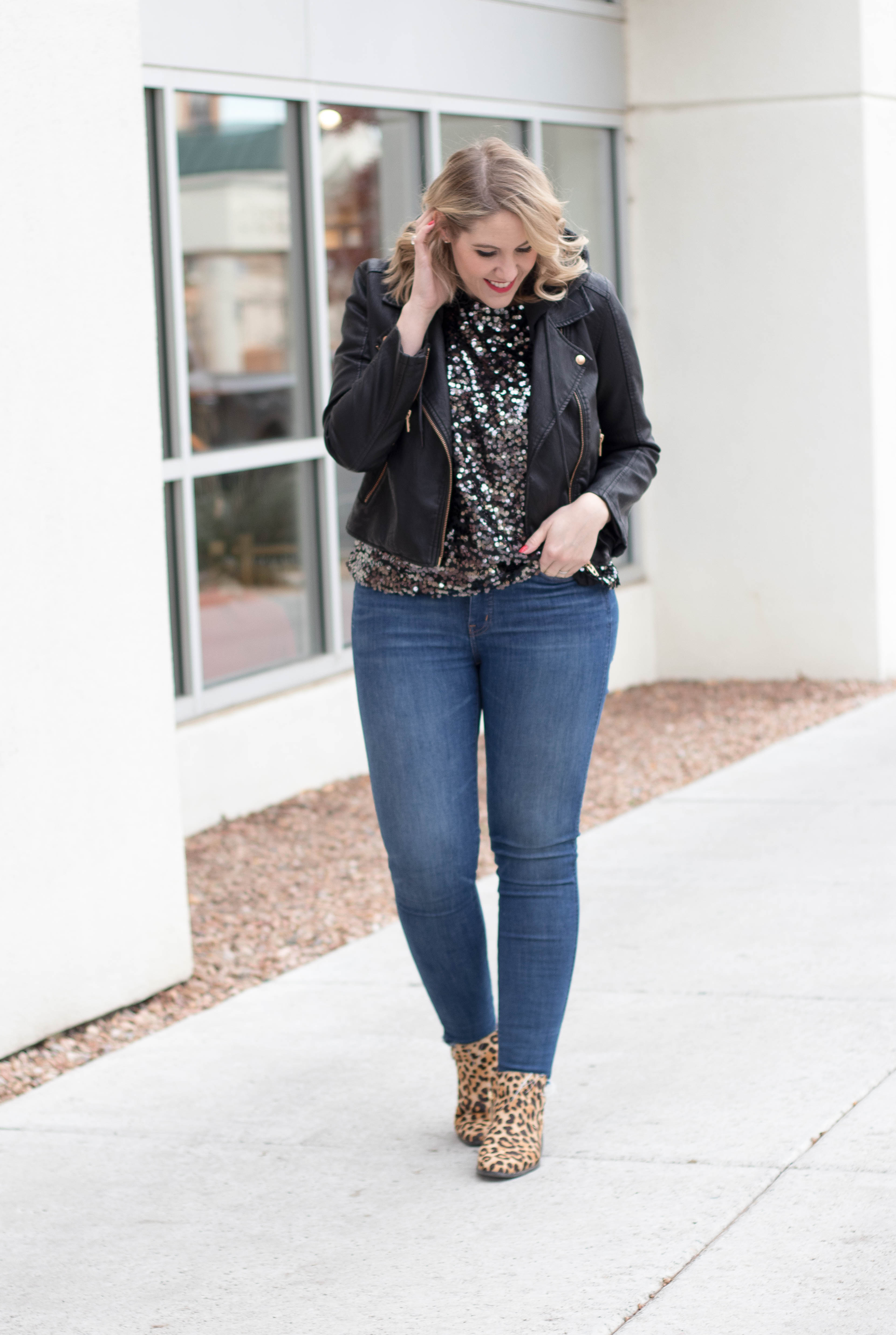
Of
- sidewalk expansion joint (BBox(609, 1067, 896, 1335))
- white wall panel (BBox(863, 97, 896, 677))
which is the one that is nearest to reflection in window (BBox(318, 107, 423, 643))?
white wall panel (BBox(863, 97, 896, 677))

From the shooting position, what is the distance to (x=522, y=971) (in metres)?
3.29

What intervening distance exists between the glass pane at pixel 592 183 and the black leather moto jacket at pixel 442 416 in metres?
5.55

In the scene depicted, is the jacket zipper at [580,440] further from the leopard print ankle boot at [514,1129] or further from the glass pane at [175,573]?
the glass pane at [175,573]

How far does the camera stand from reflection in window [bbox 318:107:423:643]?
7258mm

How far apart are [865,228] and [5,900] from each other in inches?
232

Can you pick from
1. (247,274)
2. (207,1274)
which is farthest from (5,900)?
(247,274)

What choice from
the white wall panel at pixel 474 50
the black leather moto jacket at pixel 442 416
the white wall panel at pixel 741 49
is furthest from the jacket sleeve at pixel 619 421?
the white wall panel at pixel 741 49

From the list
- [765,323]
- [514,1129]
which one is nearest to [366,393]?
[514,1129]

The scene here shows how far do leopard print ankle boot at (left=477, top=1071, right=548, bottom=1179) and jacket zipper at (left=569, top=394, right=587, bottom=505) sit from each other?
1.10m

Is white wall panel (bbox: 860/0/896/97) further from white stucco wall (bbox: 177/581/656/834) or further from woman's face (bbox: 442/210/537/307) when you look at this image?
woman's face (bbox: 442/210/537/307)

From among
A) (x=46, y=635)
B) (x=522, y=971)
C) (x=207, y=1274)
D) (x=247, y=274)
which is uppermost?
(x=247, y=274)

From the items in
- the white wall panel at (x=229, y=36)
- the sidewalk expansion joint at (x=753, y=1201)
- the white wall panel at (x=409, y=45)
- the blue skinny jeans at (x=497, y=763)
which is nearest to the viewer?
the sidewalk expansion joint at (x=753, y=1201)

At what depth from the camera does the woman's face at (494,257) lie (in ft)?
9.84

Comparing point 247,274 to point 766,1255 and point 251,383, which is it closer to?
point 251,383
